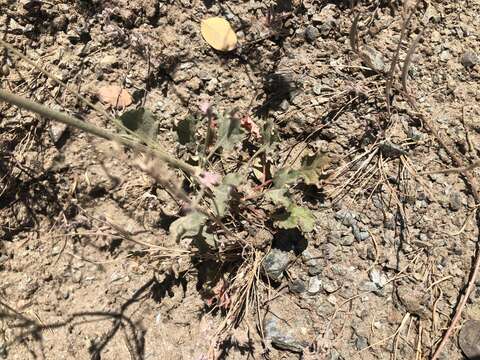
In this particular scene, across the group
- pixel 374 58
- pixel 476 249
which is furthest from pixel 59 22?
pixel 476 249

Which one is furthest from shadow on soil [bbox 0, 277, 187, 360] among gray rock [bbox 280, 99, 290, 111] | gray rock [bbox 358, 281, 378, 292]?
gray rock [bbox 280, 99, 290, 111]

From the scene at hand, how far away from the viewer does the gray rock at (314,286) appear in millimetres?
2451

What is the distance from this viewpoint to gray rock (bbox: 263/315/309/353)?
2393mm

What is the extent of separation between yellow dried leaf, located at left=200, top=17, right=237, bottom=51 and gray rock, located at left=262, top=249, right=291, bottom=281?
1.10 metres

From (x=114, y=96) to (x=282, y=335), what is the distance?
1474mm

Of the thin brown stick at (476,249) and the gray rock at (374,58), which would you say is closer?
the thin brown stick at (476,249)

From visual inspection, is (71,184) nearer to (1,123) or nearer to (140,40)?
(1,123)

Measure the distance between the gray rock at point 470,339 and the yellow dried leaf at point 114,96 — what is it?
2014mm

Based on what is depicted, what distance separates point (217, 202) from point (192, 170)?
0.66 feet

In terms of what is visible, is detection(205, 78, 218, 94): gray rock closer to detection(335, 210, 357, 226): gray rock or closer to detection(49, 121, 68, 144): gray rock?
detection(49, 121, 68, 144): gray rock

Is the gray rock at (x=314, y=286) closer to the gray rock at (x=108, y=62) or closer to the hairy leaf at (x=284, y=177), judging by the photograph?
the hairy leaf at (x=284, y=177)

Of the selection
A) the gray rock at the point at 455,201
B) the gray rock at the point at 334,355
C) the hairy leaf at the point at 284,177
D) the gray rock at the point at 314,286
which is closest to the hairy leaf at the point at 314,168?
the hairy leaf at the point at 284,177

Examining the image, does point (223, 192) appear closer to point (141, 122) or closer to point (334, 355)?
point (141, 122)

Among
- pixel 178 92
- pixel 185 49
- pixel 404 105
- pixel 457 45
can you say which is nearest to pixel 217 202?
pixel 178 92
